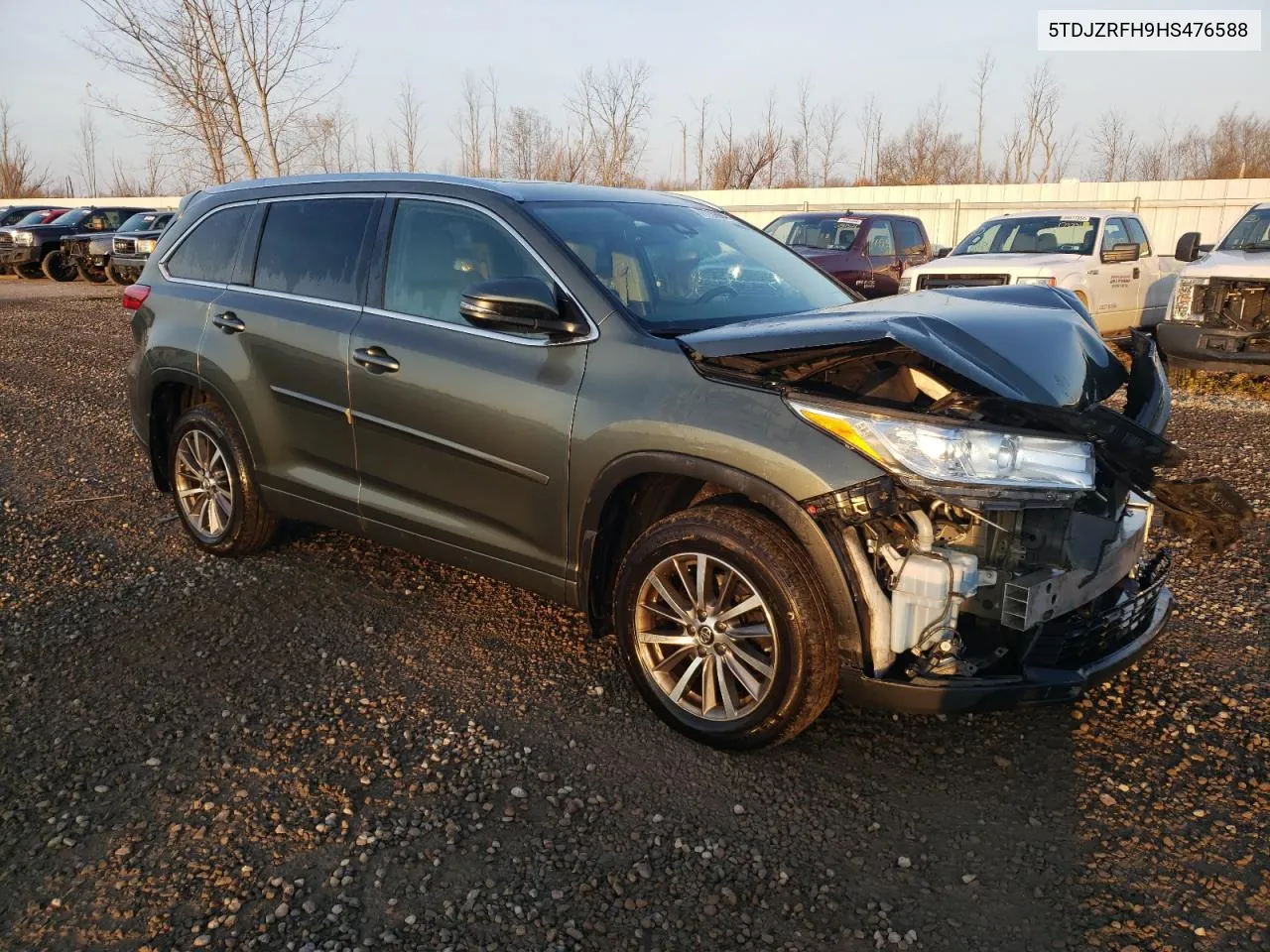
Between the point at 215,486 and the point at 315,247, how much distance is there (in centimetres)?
139

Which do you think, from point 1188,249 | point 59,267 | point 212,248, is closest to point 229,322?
point 212,248

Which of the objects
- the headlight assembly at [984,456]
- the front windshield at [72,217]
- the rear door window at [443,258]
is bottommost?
the headlight assembly at [984,456]

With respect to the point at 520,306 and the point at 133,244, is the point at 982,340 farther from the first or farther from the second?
the point at 133,244

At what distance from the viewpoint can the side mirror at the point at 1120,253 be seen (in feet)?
36.6

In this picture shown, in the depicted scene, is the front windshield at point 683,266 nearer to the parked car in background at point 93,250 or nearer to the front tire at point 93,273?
the parked car in background at point 93,250

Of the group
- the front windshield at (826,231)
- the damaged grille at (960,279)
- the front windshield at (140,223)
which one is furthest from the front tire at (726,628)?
the front windshield at (140,223)

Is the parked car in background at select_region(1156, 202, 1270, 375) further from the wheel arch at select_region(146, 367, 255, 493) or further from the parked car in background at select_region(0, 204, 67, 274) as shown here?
the parked car in background at select_region(0, 204, 67, 274)

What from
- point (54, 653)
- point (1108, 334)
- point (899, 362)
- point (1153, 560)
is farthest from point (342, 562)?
point (1108, 334)

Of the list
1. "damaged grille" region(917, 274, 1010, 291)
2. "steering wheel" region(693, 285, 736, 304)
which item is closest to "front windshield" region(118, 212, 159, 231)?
"damaged grille" region(917, 274, 1010, 291)

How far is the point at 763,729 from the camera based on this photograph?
3.18 meters

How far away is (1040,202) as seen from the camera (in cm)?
2800

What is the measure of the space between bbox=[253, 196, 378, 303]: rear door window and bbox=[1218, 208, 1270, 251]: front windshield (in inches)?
354

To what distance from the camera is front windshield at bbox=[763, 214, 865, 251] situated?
13.6 metres

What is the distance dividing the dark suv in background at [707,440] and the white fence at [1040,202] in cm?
2030
